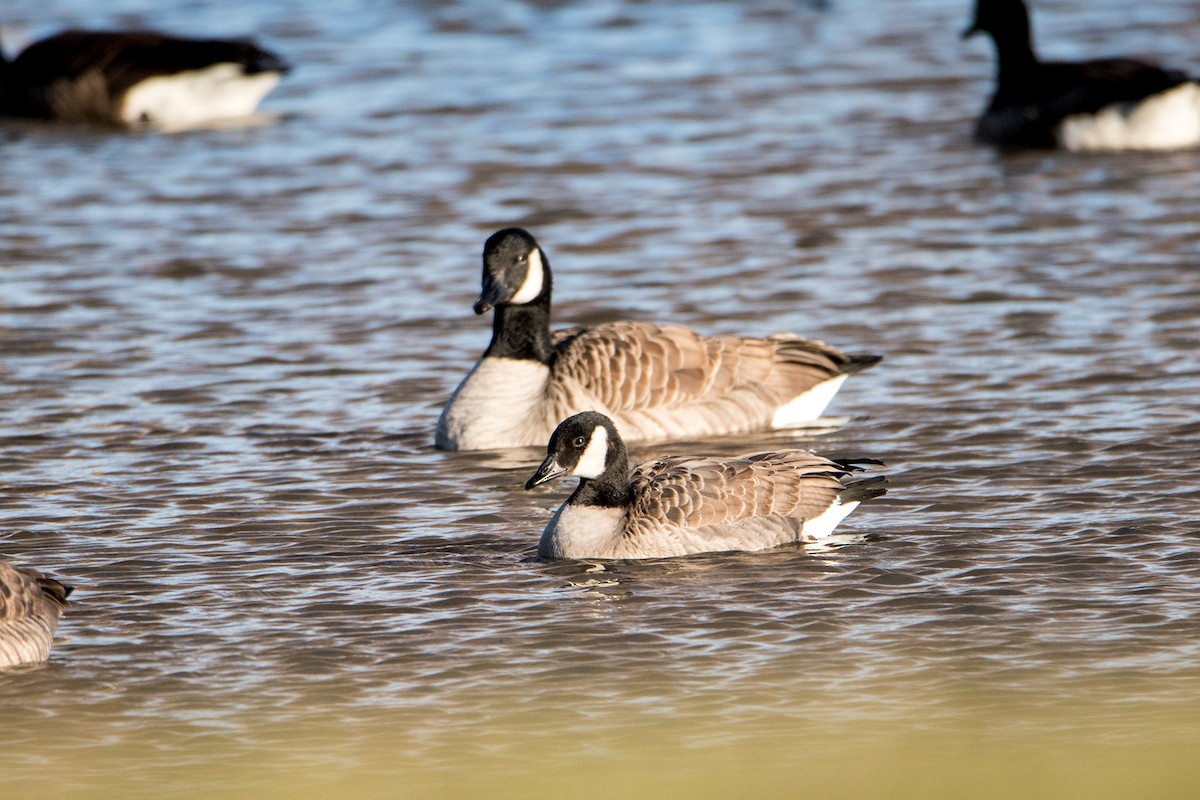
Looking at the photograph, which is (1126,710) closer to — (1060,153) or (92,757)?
(92,757)

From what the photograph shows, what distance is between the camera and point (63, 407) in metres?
13.8

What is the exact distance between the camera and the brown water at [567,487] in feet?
26.1

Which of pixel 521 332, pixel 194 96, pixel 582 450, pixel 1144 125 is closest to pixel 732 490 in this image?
pixel 582 450

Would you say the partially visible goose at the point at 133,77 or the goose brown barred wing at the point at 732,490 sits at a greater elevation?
the partially visible goose at the point at 133,77

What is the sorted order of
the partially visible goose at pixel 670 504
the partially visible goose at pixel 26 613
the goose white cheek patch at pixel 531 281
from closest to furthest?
the partially visible goose at pixel 26 613, the partially visible goose at pixel 670 504, the goose white cheek patch at pixel 531 281

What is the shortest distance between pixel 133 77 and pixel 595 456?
15422 millimetres

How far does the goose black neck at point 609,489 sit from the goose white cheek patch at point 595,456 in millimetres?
25

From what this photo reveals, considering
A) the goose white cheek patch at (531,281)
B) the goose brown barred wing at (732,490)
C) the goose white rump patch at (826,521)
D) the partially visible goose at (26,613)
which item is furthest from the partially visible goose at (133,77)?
the partially visible goose at (26,613)

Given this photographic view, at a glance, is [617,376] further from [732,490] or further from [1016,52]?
[1016,52]

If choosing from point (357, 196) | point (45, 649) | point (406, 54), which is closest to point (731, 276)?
point (357, 196)

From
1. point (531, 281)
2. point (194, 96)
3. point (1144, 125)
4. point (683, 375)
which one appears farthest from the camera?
point (194, 96)

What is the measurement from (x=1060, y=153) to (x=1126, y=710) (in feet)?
47.1

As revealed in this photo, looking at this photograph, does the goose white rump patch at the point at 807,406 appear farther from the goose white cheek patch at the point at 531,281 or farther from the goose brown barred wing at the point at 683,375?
the goose white cheek patch at the point at 531,281

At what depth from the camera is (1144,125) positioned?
823 inches
